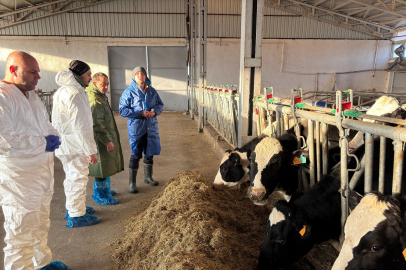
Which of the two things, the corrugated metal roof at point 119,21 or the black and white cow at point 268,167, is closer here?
the black and white cow at point 268,167

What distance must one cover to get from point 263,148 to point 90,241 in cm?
221

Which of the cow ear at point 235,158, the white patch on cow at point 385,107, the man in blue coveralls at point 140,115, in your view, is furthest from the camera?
the man in blue coveralls at point 140,115

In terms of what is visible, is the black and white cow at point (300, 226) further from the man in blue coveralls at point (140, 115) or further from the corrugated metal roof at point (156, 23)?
the corrugated metal roof at point (156, 23)

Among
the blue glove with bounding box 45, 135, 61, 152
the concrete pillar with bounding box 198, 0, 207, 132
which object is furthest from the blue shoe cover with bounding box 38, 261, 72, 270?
the concrete pillar with bounding box 198, 0, 207, 132

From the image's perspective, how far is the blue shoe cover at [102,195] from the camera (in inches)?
160

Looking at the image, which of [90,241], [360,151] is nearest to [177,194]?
[90,241]

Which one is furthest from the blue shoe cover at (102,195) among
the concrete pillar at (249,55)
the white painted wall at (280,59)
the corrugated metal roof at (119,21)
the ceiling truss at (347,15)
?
the ceiling truss at (347,15)

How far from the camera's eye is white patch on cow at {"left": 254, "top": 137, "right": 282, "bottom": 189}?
9.53ft

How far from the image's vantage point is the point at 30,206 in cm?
221

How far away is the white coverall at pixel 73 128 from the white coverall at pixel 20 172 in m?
0.64

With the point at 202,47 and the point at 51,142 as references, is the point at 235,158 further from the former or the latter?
the point at 202,47

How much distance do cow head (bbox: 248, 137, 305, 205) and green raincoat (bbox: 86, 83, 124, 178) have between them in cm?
194

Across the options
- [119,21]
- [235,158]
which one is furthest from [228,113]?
[119,21]

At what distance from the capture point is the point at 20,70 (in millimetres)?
2150
